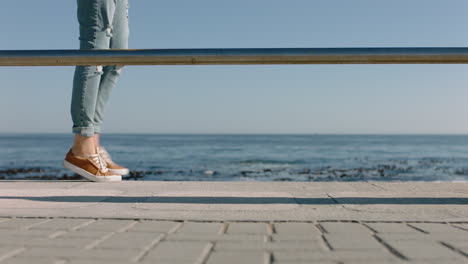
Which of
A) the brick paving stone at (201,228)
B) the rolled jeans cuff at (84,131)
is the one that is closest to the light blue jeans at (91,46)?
the rolled jeans cuff at (84,131)

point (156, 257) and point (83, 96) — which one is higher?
point (83, 96)

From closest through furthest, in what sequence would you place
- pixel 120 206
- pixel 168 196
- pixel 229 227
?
1. pixel 229 227
2. pixel 120 206
3. pixel 168 196

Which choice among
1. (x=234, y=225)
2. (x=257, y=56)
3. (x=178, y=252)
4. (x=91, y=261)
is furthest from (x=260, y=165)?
(x=91, y=261)

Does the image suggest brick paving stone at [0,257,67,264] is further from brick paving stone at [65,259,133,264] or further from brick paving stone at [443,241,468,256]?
brick paving stone at [443,241,468,256]

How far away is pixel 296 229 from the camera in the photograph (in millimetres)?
1605

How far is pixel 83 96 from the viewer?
3.05m

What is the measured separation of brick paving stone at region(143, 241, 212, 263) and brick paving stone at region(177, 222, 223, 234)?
17cm

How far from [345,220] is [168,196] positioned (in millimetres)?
1129

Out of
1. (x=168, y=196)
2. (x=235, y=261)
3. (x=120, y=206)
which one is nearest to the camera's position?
(x=235, y=261)

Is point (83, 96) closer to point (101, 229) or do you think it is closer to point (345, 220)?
point (101, 229)

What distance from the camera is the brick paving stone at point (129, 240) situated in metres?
1.38

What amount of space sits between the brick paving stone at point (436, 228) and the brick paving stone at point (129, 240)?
3.42 ft

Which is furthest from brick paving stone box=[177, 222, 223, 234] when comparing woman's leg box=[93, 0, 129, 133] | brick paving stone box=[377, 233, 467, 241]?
woman's leg box=[93, 0, 129, 133]

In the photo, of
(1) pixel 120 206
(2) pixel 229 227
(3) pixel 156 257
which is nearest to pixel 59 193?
(1) pixel 120 206
